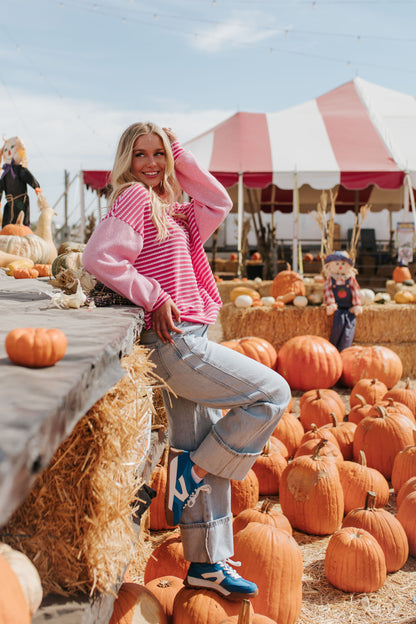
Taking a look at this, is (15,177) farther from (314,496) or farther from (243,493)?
(314,496)

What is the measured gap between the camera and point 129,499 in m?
1.52

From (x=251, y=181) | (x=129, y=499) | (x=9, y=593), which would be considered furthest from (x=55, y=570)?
(x=251, y=181)

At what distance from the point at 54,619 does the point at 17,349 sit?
0.60 m

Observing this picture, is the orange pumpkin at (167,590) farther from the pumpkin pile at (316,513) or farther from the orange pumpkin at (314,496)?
the orange pumpkin at (314,496)

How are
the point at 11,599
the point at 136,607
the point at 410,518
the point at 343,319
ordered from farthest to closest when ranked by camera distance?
the point at 343,319, the point at 410,518, the point at 136,607, the point at 11,599

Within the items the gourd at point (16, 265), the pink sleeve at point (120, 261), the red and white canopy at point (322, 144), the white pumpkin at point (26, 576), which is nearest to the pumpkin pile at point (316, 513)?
the white pumpkin at point (26, 576)

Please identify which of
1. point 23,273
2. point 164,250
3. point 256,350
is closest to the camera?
point 164,250

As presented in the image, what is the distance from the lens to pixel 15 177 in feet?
20.4

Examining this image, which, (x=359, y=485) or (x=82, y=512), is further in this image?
(x=359, y=485)

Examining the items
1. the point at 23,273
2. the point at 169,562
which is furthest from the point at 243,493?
the point at 23,273

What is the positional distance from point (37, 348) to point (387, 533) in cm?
187

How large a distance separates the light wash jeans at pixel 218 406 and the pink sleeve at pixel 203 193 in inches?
17.7

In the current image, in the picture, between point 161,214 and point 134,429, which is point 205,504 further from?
point 161,214

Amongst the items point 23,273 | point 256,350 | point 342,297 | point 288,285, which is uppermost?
point 23,273
